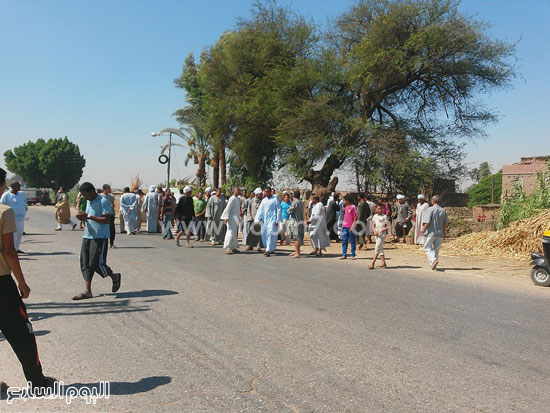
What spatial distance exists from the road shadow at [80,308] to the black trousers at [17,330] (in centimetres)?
256

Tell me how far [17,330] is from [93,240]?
370cm

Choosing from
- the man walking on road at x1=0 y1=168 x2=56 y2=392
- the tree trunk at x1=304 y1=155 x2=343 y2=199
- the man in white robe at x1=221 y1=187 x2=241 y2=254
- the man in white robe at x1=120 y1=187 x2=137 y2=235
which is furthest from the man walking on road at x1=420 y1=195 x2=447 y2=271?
the man in white robe at x1=120 y1=187 x2=137 y2=235

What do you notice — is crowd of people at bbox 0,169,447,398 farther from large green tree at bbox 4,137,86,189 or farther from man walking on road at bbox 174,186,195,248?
large green tree at bbox 4,137,86,189

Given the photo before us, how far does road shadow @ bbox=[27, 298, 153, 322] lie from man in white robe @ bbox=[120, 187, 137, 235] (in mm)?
11888

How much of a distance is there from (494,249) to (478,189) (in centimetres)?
5556

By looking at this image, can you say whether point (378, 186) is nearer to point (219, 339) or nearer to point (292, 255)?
point (292, 255)

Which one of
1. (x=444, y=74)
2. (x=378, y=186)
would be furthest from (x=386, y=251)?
(x=444, y=74)

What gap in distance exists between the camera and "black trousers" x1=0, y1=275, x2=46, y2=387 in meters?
3.61

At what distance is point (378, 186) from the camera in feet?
67.1

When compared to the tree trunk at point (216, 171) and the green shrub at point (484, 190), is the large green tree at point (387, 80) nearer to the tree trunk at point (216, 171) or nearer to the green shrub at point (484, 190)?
the tree trunk at point (216, 171)

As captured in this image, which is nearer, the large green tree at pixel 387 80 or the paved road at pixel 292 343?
the paved road at pixel 292 343

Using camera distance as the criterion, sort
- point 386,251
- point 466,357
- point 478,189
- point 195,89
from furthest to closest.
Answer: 1. point 478,189
2. point 195,89
3. point 386,251
4. point 466,357

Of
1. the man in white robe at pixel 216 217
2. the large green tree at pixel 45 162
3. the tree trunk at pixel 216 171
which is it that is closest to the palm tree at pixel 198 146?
the tree trunk at pixel 216 171

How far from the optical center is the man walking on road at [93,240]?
7.12 meters
